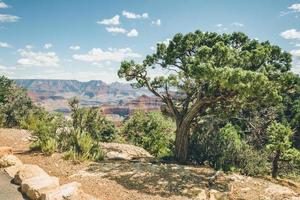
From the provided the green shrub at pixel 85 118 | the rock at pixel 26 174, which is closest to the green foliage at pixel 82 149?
the green shrub at pixel 85 118

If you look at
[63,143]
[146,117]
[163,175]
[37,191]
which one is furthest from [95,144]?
[146,117]

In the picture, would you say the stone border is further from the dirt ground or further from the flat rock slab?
the dirt ground

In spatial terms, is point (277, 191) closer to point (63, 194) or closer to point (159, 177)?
point (159, 177)

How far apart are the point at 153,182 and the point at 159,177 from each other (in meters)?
0.53

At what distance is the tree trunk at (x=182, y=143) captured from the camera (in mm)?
15172

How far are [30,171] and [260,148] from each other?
34.8 ft

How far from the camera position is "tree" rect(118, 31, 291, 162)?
11.7 metres

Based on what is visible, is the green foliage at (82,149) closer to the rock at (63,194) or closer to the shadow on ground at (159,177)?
the shadow on ground at (159,177)

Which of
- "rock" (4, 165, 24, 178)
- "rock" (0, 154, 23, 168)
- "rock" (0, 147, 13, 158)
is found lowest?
"rock" (4, 165, 24, 178)

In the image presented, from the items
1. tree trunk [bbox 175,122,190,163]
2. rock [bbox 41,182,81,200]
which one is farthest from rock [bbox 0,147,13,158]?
tree trunk [bbox 175,122,190,163]

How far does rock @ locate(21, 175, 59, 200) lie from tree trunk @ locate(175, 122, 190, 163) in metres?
6.82

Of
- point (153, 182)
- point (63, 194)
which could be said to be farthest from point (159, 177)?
point (63, 194)

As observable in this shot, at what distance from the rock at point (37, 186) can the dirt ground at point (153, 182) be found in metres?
0.90

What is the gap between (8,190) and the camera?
9.83 m
